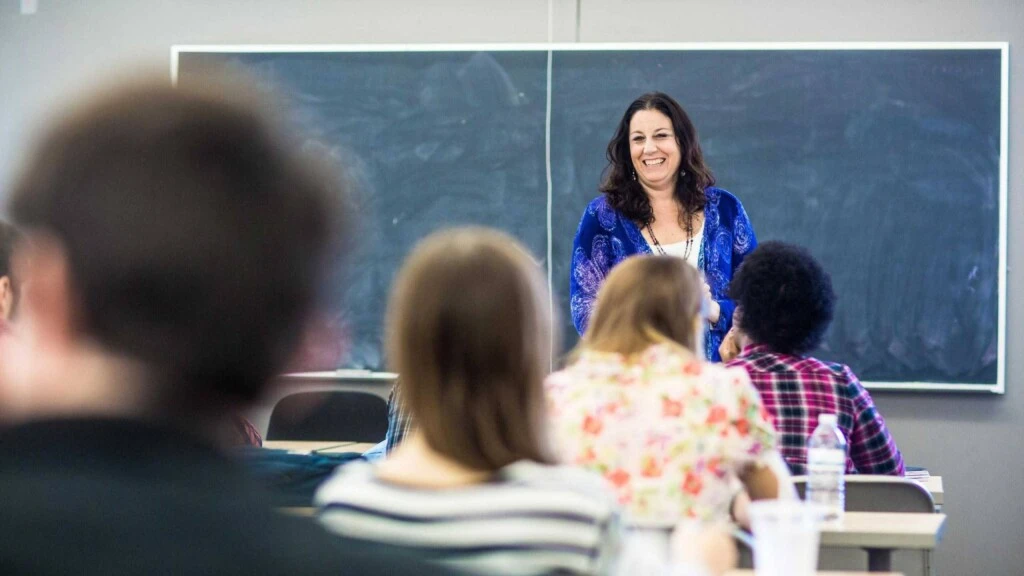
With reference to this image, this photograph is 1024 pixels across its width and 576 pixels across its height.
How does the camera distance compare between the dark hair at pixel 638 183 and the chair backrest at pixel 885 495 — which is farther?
the dark hair at pixel 638 183

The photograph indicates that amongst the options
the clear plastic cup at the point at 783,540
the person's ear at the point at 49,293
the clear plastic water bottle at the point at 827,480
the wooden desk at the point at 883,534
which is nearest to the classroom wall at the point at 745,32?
the clear plastic water bottle at the point at 827,480

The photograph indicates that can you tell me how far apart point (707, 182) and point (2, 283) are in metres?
2.07

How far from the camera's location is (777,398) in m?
2.98

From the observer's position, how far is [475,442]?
4.27 ft

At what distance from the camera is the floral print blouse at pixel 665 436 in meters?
2.28

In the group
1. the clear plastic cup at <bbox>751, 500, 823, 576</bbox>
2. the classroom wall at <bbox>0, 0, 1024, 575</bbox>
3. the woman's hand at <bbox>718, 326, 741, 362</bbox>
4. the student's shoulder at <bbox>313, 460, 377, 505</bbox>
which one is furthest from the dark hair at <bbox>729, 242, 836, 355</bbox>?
the classroom wall at <bbox>0, 0, 1024, 575</bbox>

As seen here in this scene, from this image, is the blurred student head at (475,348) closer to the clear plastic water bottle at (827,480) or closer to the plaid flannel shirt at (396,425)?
the clear plastic water bottle at (827,480)

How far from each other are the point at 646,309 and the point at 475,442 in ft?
3.80

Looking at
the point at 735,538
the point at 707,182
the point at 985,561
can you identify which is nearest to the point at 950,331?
the point at 985,561

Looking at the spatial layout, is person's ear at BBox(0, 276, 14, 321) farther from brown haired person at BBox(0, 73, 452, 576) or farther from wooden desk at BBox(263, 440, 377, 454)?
brown haired person at BBox(0, 73, 452, 576)

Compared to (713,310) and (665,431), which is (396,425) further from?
(665,431)

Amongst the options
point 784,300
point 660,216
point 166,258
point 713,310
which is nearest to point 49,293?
point 166,258

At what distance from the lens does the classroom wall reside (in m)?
4.93

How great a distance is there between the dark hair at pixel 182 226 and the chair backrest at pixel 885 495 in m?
2.32
